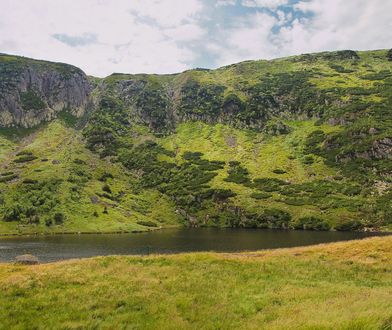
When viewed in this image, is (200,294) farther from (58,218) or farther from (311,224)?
(58,218)

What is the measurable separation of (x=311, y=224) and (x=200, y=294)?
157013mm

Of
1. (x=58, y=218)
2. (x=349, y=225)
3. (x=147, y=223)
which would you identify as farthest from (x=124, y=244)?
(x=349, y=225)

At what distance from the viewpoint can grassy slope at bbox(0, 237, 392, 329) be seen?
61.7ft

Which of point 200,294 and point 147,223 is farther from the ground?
point 200,294

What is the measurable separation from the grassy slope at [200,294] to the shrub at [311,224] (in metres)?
139

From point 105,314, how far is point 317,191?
191 m

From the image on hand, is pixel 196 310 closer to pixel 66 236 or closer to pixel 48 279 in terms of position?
pixel 48 279

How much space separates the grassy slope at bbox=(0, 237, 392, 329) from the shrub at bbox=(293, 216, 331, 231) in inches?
5464

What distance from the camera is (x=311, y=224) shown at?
6772 inches

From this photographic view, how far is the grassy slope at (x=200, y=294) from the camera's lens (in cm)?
1880

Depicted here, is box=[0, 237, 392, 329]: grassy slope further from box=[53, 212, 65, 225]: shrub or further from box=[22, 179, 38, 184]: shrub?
box=[22, 179, 38, 184]: shrub

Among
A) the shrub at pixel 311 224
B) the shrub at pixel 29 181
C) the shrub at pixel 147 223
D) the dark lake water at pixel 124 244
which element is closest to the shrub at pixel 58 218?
the dark lake water at pixel 124 244

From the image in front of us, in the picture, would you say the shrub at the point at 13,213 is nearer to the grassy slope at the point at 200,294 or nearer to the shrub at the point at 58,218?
the shrub at the point at 58,218

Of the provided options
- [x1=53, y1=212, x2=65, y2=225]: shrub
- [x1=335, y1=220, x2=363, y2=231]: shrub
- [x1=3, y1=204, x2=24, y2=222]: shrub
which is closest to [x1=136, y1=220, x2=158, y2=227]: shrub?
[x1=53, y1=212, x2=65, y2=225]: shrub
